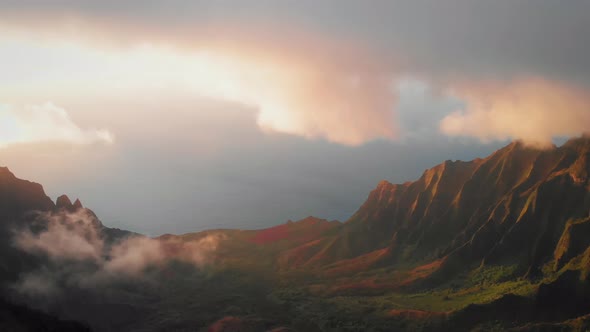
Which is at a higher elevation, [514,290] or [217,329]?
[514,290]

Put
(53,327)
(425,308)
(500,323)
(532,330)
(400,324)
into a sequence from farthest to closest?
(425,308), (400,324), (500,323), (532,330), (53,327)

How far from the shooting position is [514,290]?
190 m

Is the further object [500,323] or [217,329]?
[217,329]

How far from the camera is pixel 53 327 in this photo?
5472 inches

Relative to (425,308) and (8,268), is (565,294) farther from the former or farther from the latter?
(8,268)

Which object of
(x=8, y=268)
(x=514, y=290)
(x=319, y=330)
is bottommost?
(x=319, y=330)

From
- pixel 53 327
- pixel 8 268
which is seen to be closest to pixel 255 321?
pixel 53 327

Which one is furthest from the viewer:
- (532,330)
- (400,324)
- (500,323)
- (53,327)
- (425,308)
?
(425,308)

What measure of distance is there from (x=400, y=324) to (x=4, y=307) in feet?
420

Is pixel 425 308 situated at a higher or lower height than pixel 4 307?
lower

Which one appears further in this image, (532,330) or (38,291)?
(38,291)

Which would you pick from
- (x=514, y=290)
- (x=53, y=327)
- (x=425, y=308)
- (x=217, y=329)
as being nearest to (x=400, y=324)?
(x=425, y=308)

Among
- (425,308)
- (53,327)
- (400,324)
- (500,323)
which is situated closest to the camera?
(53,327)

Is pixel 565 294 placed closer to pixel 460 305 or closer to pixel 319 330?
pixel 460 305
